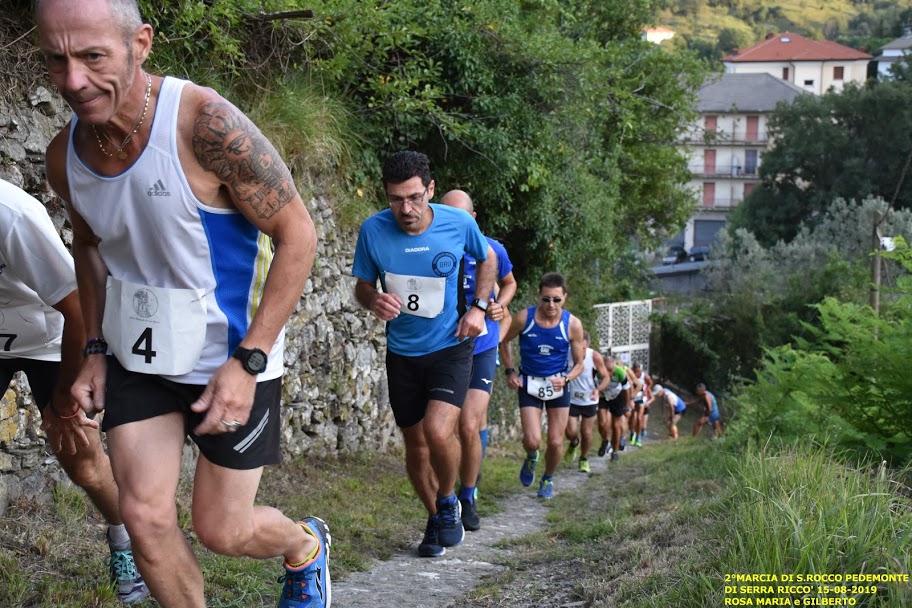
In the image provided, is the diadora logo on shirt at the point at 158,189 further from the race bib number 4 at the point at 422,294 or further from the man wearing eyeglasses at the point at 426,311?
the race bib number 4 at the point at 422,294

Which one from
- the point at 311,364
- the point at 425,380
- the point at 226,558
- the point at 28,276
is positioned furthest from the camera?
the point at 311,364

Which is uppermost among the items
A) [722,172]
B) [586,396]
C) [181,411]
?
[181,411]

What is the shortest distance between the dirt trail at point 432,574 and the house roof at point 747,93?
284 ft

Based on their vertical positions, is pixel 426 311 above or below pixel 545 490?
above

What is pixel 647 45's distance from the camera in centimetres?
2433

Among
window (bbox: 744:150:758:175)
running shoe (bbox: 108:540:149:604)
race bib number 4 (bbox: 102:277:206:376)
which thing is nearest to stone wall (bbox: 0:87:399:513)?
running shoe (bbox: 108:540:149:604)

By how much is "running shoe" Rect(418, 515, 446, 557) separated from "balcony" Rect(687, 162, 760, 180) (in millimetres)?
88819

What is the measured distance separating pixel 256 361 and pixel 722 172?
93504 millimetres

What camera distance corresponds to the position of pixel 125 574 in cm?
A: 433

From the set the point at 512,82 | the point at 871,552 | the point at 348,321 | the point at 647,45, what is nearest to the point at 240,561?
the point at 871,552

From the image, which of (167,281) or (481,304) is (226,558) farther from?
(167,281)

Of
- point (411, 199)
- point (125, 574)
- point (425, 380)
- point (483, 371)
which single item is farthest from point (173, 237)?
point (483, 371)

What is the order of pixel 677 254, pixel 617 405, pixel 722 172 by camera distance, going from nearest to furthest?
1. pixel 617 405
2. pixel 677 254
3. pixel 722 172

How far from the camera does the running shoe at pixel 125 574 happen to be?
430 cm
